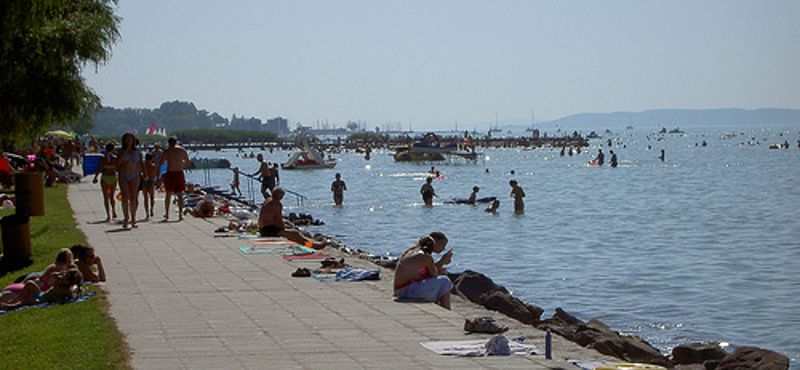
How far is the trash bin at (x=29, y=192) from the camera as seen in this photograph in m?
14.0

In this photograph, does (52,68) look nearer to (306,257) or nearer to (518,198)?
(306,257)

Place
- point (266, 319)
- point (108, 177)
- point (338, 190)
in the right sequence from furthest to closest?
1. point (338, 190)
2. point (108, 177)
3. point (266, 319)

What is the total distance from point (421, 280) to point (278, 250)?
14.7 feet

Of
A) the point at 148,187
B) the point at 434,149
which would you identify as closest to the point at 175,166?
the point at 148,187

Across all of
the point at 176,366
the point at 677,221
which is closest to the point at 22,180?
the point at 176,366

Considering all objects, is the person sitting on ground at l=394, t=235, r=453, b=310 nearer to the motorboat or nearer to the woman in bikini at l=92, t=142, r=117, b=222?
the woman in bikini at l=92, t=142, r=117, b=222

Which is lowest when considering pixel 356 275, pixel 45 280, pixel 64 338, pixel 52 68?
pixel 356 275

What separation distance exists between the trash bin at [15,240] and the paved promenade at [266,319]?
1.11 m

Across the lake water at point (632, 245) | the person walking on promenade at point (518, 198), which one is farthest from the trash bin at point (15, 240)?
the person walking on promenade at point (518, 198)

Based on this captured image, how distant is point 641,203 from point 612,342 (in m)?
33.6

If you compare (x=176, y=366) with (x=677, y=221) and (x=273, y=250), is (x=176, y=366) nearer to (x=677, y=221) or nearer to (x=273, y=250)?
(x=273, y=250)

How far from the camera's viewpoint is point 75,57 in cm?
1502

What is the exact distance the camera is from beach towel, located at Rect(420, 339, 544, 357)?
719 centimetres

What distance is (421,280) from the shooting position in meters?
9.91
